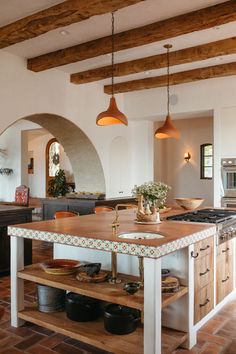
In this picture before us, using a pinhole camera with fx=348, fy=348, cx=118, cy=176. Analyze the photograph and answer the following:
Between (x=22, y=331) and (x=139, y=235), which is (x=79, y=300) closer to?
(x=22, y=331)

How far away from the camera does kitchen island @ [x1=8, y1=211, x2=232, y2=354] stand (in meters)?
2.26

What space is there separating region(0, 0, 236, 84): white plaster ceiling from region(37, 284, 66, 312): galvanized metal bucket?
284 cm

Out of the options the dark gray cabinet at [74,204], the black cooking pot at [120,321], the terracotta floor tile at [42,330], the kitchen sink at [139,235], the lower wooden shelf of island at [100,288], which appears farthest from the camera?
the dark gray cabinet at [74,204]

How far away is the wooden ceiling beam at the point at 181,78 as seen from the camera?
18.6 ft

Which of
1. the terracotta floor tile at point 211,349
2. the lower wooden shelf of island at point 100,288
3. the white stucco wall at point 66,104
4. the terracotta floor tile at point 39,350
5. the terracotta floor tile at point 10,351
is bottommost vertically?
the terracotta floor tile at point 211,349

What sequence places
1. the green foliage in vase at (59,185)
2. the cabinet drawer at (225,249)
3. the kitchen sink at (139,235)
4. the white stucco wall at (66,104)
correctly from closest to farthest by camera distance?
1. the kitchen sink at (139,235)
2. the cabinet drawer at (225,249)
3. the white stucco wall at (66,104)
4. the green foliage in vase at (59,185)

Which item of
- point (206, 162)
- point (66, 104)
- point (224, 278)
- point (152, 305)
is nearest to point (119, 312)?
point (152, 305)

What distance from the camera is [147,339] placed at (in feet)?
7.45

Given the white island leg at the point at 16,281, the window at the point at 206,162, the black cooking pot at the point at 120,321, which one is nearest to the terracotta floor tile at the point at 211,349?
the black cooking pot at the point at 120,321

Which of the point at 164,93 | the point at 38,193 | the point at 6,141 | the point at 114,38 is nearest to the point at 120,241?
the point at 114,38

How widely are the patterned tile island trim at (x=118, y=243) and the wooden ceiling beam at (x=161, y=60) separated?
9.10ft

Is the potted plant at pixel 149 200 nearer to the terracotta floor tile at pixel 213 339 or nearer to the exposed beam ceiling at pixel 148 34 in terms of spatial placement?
the terracotta floor tile at pixel 213 339

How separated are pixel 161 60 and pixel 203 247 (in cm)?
329

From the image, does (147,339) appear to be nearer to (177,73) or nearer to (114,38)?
(114,38)
